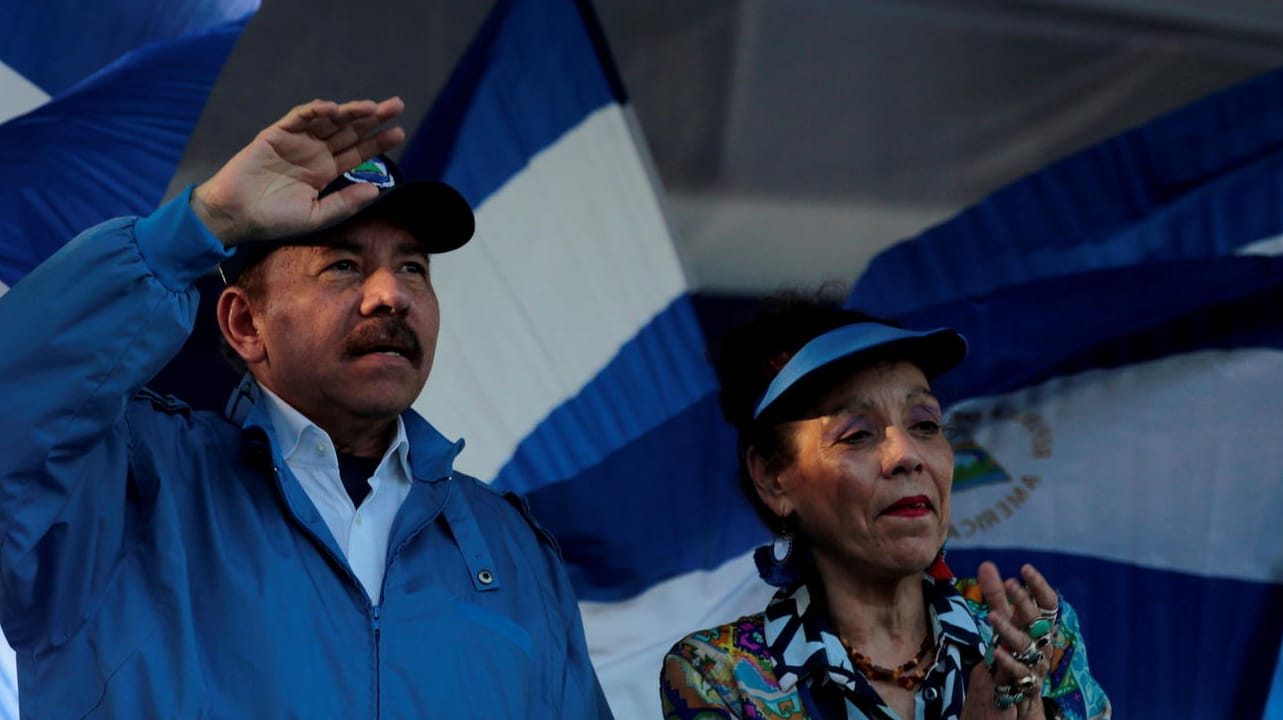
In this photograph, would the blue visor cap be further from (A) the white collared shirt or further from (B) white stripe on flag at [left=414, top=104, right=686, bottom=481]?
(B) white stripe on flag at [left=414, top=104, right=686, bottom=481]

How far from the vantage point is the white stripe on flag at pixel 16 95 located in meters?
2.22

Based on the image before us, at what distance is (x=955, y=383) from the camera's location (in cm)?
290

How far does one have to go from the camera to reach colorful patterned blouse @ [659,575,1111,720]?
186cm

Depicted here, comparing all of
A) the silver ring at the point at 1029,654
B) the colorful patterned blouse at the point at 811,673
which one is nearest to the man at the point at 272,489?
the colorful patterned blouse at the point at 811,673

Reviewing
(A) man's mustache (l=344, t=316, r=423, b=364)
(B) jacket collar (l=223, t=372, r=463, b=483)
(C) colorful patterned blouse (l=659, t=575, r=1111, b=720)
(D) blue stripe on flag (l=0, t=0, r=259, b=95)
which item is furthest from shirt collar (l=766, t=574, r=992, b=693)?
(D) blue stripe on flag (l=0, t=0, r=259, b=95)

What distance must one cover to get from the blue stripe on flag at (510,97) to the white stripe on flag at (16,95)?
586mm

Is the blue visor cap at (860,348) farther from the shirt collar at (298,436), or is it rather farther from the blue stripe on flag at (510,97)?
the blue stripe on flag at (510,97)

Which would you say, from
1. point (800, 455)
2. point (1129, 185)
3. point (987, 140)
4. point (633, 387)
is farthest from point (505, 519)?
point (987, 140)

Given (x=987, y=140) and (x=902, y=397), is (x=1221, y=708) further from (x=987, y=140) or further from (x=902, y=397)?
(x=987, y=140)

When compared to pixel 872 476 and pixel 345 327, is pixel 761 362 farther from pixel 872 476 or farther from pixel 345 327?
pixel 345 327

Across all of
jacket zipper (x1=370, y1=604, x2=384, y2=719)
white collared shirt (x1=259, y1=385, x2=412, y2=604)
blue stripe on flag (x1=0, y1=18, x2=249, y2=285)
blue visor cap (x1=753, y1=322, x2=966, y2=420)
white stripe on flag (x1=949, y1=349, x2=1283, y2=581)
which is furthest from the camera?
white stripe on flag (x1=949, y1=349, x2=1283, y2=581)

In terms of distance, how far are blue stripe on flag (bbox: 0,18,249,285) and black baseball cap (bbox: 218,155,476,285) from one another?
1.32 ft

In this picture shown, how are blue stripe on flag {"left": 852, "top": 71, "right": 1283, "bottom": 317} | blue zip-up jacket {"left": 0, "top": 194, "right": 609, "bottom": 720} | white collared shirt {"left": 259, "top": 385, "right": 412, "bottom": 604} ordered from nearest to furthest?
blue zip-up jacket {"left": 0, "top": 194, "right": 609, "bottom": 720} → white collared shirt {"left": 259, "top": 385, "right": 412, "bottom": 604} → blue stripe on flag {"left": 852, "top": 71, "right": 1283, "bottom": 317}

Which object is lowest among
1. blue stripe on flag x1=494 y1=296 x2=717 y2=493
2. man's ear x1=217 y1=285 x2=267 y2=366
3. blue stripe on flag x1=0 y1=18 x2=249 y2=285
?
blue stripe on flag x1=494 y1=296 x2=717 y2=493
